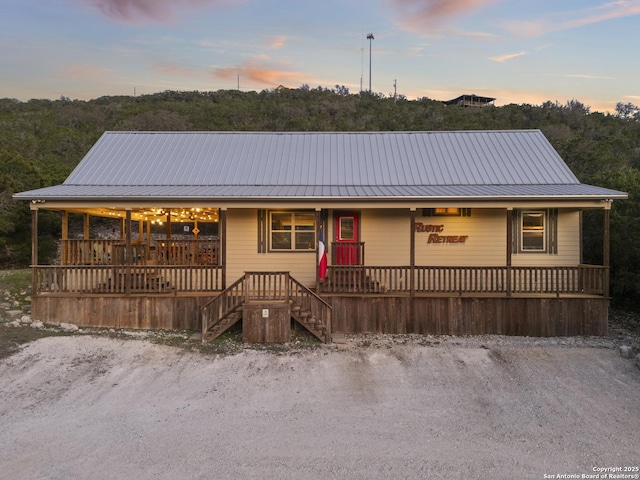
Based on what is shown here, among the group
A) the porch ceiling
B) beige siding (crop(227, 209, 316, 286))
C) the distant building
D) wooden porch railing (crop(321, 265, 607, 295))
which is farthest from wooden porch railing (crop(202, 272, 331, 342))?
the distant building

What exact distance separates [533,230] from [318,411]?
9.34 metres

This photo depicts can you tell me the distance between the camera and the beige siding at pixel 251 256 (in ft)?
42.8

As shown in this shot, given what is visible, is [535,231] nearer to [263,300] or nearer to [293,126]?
[263,300]

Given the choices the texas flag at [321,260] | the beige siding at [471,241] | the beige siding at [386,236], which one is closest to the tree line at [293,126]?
the beige siding at [471,241]

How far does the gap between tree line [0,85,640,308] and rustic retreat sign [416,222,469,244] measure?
528 centimetres

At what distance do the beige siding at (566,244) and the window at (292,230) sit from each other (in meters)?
6.06

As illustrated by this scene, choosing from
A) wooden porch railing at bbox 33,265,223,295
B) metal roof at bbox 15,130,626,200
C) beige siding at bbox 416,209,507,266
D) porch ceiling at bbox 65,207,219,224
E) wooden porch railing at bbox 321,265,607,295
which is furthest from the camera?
porch ceiling at bbox 65,207,219,224

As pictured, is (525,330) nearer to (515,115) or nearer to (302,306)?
(302,306)

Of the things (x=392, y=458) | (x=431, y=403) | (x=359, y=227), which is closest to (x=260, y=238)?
(x=359, y=227)

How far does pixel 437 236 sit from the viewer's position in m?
13.1

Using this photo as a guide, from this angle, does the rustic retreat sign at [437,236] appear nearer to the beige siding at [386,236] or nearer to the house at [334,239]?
the house at [334,239]

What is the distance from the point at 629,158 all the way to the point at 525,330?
880 inches

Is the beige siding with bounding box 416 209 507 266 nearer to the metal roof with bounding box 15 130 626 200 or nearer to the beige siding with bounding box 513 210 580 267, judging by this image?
the beige siding with bounding box 513 210 580 267

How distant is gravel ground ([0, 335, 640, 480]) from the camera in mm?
5098
